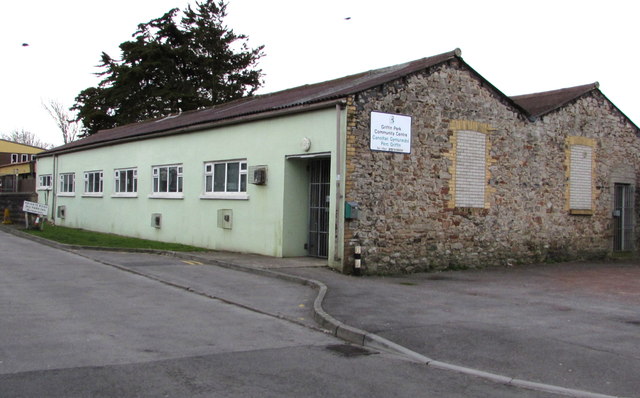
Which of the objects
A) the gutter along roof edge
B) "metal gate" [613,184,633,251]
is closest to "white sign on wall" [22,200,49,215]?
the gutter along roof edge

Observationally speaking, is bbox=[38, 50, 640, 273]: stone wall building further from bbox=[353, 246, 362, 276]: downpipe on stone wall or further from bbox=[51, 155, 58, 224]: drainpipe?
bbox=[51, 155, 58, 224]: drainpipe

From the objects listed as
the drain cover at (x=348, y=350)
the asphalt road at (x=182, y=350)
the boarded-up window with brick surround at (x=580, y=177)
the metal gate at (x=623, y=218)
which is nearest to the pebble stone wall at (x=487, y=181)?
the boarded-up window with brick surround at (x=580, y=177)

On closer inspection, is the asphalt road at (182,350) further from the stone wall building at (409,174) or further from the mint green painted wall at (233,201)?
the mint green painted wall at (233,201)

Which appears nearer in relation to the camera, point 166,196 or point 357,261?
point 357,261

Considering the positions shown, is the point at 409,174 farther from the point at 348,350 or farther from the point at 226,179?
the point at 348,350

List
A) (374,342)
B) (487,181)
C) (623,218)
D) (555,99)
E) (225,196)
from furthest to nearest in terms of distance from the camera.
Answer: (623,218) < (555,99) < (225,196) < (487,181) < (374,342)

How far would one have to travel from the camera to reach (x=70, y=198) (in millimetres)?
30359

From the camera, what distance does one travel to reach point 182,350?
7.16 meters

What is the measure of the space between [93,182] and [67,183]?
Result: 394cm

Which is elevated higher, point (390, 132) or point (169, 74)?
point (169, 74)

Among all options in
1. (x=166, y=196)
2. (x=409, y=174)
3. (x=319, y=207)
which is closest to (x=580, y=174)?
(x=409, y=174)

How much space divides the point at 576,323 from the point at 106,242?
15.4 m

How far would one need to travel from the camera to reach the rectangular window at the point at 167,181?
21156 mm

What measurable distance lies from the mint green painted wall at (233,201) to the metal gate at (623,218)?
38.9ft
